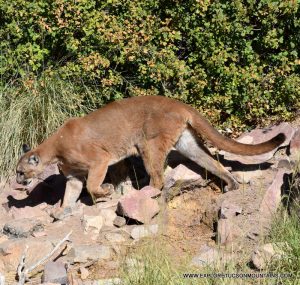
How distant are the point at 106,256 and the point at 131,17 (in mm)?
4142

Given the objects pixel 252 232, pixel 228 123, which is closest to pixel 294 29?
pixel 228 123

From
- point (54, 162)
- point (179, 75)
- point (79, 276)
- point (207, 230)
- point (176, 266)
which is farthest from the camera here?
point (179, 75)

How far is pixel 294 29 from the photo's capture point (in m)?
9.71

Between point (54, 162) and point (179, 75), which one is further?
point (179, 75)

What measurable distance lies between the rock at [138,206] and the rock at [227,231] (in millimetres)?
844

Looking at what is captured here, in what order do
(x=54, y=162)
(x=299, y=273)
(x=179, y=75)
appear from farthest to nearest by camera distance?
(x=179, y=75), (x=54, y=162), (x=299, y=273)

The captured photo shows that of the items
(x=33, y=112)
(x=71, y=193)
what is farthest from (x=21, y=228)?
(x=33, y=112)

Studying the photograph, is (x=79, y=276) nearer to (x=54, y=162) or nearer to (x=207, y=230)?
(x=207, y=230)

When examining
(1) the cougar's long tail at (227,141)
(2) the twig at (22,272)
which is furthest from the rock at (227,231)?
(2) the twig at (22,272)

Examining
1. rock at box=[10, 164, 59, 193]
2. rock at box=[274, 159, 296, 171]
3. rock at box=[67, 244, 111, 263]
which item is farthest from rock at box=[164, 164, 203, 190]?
rock at box=[10, 164, 59, 193]

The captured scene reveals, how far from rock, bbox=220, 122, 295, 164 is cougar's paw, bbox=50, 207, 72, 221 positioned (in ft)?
7.12

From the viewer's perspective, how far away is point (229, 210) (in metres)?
7.43

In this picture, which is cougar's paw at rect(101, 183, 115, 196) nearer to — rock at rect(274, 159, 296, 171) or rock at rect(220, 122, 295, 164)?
rock at rect(220, 122, 295, 164)

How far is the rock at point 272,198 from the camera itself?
7.44 metres
